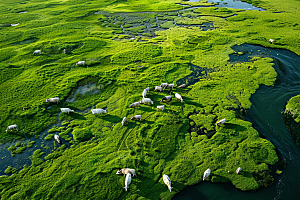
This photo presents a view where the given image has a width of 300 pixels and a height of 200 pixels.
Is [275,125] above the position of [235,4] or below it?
below

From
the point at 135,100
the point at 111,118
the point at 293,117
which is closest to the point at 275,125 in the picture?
the point at 293,117

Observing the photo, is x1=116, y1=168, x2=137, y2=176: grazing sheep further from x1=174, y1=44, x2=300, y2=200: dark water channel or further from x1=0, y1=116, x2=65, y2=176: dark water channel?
x1=0, y1=116, x2=65, y2=176: dark water channel

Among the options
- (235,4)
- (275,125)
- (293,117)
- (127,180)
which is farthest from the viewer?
(235,4)

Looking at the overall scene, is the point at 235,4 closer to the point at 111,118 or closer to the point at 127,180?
the point at 111,118

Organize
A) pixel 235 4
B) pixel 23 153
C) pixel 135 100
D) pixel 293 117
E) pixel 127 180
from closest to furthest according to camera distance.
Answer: pixel 127 180 < pixel 23 153 < pixel 293 117 < pixel 135 100 < pixel 235 4

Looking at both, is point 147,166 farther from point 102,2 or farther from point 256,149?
point 102,2

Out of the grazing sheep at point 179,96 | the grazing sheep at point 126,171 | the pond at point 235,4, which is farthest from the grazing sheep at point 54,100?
the pond at point 235,4

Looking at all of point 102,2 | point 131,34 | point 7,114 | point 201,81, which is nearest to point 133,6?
point 102,2
